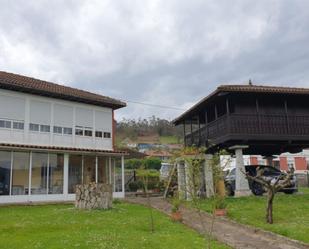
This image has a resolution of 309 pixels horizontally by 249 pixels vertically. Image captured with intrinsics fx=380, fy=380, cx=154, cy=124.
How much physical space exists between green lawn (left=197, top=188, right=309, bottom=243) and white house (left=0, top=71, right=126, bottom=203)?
882 cm

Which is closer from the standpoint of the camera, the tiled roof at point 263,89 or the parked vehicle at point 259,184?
the tiled roof at point 263,89

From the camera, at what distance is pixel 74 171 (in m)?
23.4

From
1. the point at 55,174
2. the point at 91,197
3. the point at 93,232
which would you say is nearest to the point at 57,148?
the point at 55,174

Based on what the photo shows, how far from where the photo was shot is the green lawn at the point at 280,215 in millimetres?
10914

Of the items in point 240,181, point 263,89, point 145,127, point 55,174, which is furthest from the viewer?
point 145,127

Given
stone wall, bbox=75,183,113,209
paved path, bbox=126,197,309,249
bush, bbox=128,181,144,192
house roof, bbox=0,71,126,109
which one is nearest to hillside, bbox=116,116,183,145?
bush, bbox=128,181,144,192

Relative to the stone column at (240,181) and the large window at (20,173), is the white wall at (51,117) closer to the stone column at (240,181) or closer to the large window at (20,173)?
the large window at (20,173)

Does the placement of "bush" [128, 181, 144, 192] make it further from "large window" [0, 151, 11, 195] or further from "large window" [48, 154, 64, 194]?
"large window" [0, 151, 11, 195]

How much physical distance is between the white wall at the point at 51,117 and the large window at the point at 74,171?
3.48 feet

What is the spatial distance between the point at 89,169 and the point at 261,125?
11.0 meters

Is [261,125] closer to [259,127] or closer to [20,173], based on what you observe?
[259,127]

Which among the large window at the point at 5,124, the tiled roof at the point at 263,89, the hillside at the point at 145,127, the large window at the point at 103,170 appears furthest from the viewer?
the hillside at the point at 145,127

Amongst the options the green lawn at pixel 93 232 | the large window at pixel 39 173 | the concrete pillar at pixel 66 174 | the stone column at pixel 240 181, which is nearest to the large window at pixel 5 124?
the large window at pixel 39 173

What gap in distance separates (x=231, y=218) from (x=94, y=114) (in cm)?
1461
